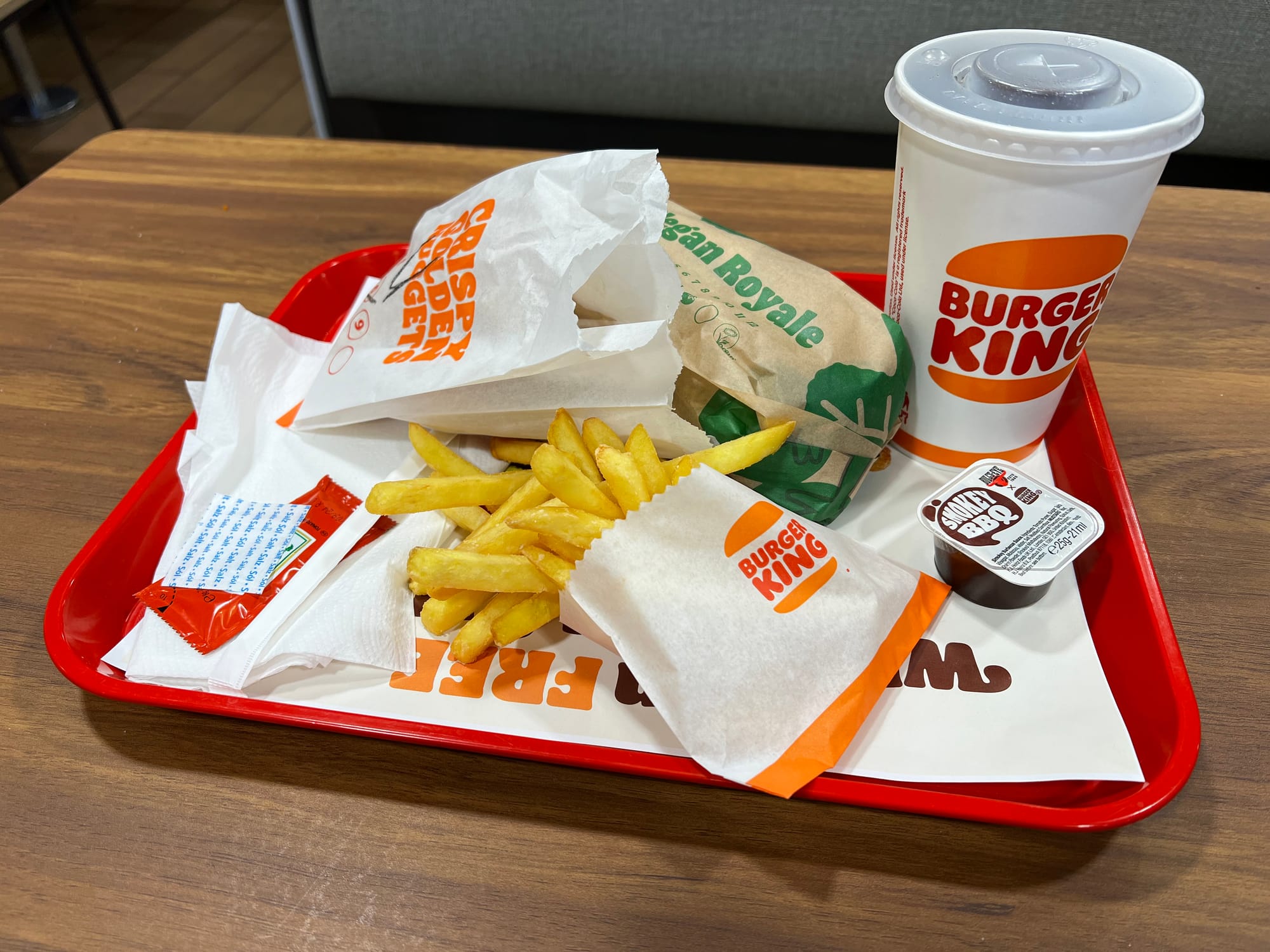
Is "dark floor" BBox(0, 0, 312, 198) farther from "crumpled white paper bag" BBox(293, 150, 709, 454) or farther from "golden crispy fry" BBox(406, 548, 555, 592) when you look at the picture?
"golden crispy fry" BBox(406, 548, 555, 592)

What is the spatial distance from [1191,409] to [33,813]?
1266 millimetres

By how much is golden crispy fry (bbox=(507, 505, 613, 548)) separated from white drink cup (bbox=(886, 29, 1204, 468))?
437 millimetres

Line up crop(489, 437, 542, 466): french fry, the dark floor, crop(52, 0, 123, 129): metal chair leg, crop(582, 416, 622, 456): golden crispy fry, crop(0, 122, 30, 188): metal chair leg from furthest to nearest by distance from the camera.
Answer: the dark floor < crop(52, 0, 123, 129): metal chair leg < crop(0, 122, 30, 188): metal chair leg < crop(489, 437, 542, 466): french fry < crop(582, 416, 622, 456): golden crispy fry

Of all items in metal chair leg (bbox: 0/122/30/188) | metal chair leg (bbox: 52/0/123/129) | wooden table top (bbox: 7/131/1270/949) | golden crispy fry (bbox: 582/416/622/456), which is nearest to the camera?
wooden table top (bbox: 7/131/1270/949)

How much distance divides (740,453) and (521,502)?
0.21 m

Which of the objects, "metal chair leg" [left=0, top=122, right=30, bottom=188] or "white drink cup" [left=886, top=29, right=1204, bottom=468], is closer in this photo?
"white drink cup" [left=886, top=29, right=1204, bottom=468]

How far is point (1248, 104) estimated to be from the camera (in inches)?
74.4

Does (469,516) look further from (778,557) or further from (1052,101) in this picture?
(1052,101)

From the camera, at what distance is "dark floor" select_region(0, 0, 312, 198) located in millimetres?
3393

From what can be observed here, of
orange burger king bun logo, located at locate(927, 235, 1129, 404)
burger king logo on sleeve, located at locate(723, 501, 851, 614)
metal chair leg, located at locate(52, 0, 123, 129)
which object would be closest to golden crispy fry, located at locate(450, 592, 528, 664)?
burger king logo on sleeve, located at locate(723, 501, 851, 614)

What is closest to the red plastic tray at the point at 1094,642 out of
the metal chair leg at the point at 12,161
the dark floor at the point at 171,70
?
the metal chair leg at the point at 12,161

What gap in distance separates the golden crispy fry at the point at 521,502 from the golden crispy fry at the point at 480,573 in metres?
0.06

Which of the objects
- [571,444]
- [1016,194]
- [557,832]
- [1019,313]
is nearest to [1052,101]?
[1016,194]

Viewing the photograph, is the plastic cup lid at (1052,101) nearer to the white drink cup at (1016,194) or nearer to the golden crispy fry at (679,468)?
the white drink cup at (1016,194)
